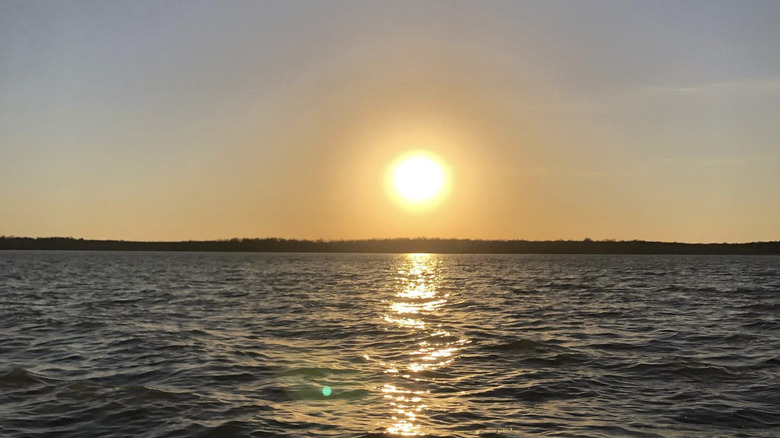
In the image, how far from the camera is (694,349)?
22125 mm

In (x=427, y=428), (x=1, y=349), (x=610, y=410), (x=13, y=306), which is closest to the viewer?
(x=427, y=428)

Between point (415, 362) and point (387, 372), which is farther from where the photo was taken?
point (415, 362)

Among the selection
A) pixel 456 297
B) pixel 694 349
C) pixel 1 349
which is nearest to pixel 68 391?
pixel 1 349

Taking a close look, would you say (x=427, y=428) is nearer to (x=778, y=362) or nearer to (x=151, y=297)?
(x=778, y=362)

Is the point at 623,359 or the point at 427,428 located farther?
the point at 623,359

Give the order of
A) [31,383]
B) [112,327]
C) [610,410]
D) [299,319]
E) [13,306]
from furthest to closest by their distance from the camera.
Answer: [13,306], [299,319], [112,327], [31,383], [610,410]

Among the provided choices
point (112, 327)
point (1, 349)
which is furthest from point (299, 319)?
point (1, 349)

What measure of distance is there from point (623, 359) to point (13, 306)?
3395 cm

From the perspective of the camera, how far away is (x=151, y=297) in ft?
146

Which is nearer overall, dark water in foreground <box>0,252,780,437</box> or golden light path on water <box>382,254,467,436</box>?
dark water in foreground <box>0,252,780,437</box>

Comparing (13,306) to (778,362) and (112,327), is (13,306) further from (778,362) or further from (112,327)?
(778,362)

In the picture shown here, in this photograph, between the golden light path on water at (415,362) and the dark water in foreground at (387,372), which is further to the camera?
the golden light path on water at (415,362)

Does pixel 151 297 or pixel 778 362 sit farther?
pixel 151 297

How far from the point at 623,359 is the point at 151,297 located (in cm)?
3406
